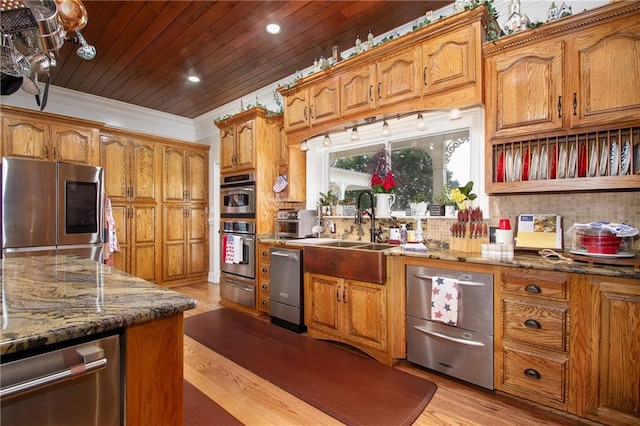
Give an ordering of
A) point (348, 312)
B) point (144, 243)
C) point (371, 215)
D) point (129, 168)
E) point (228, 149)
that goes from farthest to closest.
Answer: point (144, 243) → point (129, 168) → point (228, 149) → point (371, 215) → point (348, 312)

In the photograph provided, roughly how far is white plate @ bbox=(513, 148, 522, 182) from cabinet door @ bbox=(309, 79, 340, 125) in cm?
157

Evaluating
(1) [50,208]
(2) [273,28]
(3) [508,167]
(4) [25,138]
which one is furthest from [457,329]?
(4) [25,138]

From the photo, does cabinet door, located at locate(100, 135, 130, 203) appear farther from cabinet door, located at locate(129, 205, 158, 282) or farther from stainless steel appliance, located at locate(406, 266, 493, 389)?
stainless steel appliance, located at locate(406, 266, 493, 389)

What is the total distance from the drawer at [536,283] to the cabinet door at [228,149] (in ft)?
10.8

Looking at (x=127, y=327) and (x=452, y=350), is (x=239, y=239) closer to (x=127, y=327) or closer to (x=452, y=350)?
(x=452, y=350)

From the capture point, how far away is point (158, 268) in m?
4.80

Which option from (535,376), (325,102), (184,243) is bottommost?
(535,376)

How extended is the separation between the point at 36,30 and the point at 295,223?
247cm

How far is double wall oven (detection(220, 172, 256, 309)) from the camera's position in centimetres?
371

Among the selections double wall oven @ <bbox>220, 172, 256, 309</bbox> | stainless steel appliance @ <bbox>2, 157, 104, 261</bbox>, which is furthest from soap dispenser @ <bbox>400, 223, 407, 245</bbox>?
stainless steel appliance @ <bbox>2, 157, 104, 261</bbox>

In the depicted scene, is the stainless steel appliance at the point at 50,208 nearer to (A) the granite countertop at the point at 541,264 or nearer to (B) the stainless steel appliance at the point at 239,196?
(B) the stainless steel appliance at the point at 239,196

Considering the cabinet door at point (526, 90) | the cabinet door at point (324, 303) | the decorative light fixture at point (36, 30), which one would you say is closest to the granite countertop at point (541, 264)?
the cabinet door at point (324, 303)

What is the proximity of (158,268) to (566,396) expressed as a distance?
499 cm

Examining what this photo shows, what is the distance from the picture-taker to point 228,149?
4109 millimetres
